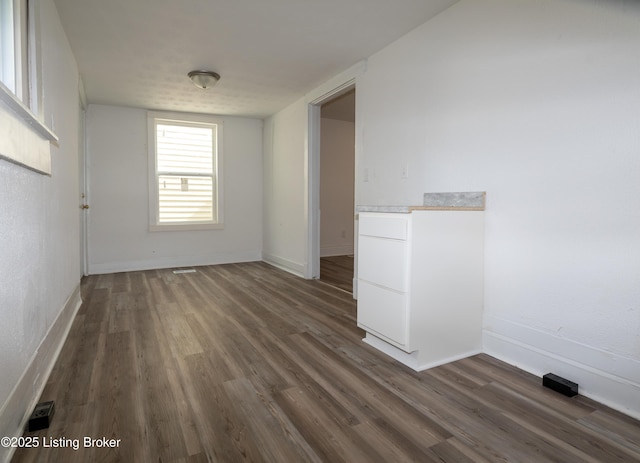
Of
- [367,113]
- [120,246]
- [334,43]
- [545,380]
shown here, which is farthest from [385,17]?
[120,246]

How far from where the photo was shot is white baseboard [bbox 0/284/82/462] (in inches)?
50.9

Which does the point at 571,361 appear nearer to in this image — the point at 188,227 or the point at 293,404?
the point at 293,404

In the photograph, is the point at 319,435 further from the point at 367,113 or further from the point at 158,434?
the point at 367,113

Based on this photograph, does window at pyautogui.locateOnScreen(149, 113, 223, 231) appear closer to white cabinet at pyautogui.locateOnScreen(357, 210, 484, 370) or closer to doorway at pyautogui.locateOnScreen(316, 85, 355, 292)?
doorway at pyautogui.locateOnScreen(316, 85, 355, 292)

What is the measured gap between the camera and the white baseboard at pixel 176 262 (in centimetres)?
510

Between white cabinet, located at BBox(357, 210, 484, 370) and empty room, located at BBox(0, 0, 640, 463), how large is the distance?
0.05 ft

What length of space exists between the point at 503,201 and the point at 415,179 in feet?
2.62

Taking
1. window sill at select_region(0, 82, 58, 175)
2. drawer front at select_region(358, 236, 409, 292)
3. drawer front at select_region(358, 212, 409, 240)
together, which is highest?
window sill at select_region(0, 82, 58, 175)

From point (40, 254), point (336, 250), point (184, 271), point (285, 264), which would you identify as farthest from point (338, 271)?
point (40, 254)

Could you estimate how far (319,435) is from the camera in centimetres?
144

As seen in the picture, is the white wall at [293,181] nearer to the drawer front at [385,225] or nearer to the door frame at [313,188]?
the door frame at [313,188]

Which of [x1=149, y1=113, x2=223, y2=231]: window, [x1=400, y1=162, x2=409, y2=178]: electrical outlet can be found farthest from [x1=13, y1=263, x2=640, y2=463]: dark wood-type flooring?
[x1=149, y1=113, x2=223, y2=231]: window

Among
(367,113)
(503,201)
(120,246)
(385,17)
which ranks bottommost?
(120,246)

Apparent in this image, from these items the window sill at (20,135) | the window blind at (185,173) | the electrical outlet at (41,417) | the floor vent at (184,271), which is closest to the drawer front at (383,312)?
the electrical outlet at (41,417)
